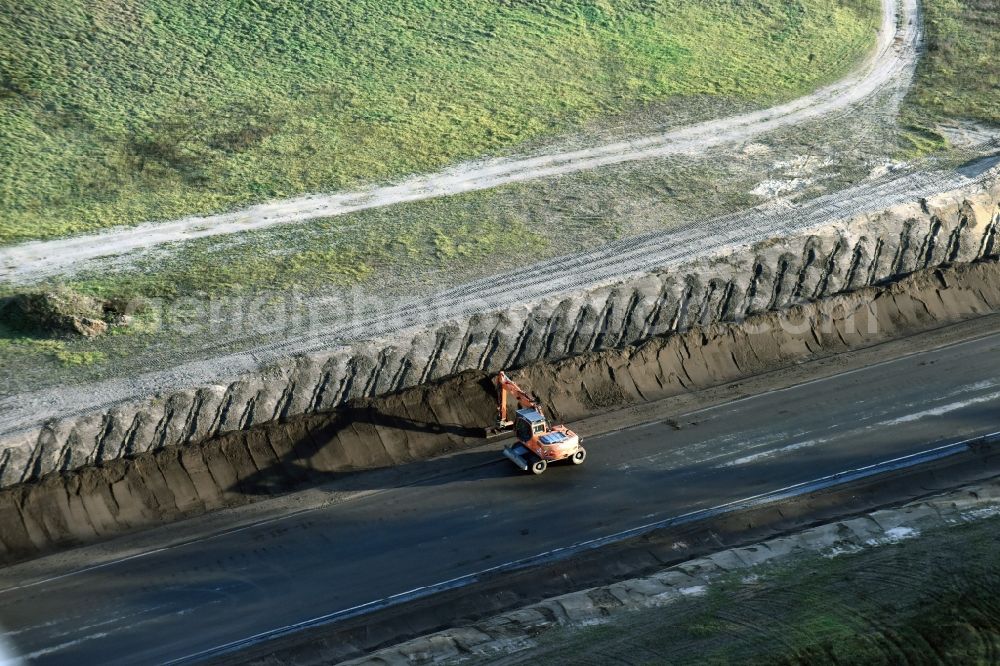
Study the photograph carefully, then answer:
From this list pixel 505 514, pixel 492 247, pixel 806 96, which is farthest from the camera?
pixel 806 96

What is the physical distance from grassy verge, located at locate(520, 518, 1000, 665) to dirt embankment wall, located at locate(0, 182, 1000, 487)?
366 inches

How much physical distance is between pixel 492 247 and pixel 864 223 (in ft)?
37.3

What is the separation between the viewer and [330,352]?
26.8 m

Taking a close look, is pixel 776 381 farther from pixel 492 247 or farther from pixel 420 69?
pixel 420 69

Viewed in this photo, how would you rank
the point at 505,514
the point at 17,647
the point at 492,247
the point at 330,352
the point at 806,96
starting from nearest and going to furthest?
1. the point at 17,647
2. the point at 505,514
3. the point at 330,352
4. the point at 492,247
5. the point at 806,96

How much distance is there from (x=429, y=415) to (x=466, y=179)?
11.2 meters

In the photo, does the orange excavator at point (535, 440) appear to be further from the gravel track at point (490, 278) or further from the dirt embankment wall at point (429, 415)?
the gravel track at point (490, 278)

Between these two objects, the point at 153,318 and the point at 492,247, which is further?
the point at 492,247

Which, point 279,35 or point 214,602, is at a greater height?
point 279,35

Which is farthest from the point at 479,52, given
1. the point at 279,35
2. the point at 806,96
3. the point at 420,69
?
the point at 806,96

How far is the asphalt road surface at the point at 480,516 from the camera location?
20.6m

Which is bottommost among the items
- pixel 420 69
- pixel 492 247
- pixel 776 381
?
pixel 776 381

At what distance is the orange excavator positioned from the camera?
79.0ft

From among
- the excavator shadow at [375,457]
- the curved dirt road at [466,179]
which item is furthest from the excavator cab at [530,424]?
the curved dirt road at [466,179]
